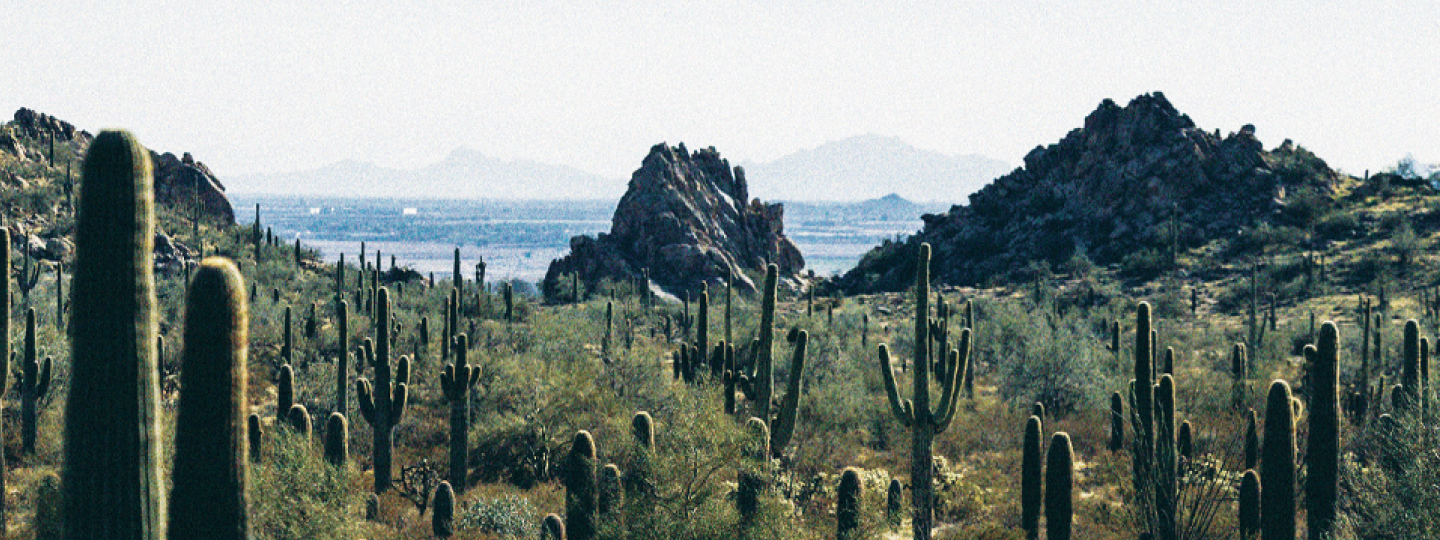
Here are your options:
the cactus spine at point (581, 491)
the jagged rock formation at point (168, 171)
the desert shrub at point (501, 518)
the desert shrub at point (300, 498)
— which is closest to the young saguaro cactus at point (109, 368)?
the desert shrub at point (300, 498)

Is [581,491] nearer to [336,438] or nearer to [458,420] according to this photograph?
[336,438]

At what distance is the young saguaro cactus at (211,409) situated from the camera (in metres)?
7.78

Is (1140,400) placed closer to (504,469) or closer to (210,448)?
(504,469)

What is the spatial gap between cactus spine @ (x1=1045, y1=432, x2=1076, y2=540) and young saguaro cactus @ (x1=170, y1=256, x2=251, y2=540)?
Result: 1315cm

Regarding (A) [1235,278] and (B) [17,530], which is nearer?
(B) [17,530]

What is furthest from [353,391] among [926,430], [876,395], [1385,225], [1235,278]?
[1385,225]

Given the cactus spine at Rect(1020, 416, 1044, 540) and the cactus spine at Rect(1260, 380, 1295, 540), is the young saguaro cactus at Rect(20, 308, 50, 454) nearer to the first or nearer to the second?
the cactus spine at Rect(1020, 416, 1044, 540)

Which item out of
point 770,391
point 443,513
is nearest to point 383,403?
point 443,513

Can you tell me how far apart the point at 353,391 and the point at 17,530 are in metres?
11.2

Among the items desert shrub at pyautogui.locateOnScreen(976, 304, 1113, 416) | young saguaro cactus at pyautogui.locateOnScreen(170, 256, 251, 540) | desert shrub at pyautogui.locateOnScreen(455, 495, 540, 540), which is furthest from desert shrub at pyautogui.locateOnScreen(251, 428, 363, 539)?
desert shrub at pyautogui.locateOnScreen(976, 304, 1113, 416)

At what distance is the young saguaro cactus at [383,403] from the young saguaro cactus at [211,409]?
45.8ft

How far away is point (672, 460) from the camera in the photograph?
1440 centimetres

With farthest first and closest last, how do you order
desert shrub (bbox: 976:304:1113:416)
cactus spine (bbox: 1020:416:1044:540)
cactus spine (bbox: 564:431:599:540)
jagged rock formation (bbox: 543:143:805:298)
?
jagged rock formation (bbox: 543:143:805:298), desert shrub (bbox: 976:304:1113:416), cactus spine (bbox: 1020:416:1044:540), cactus spine (bbox: 564:431:599:540)

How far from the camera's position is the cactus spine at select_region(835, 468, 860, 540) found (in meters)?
15.2
